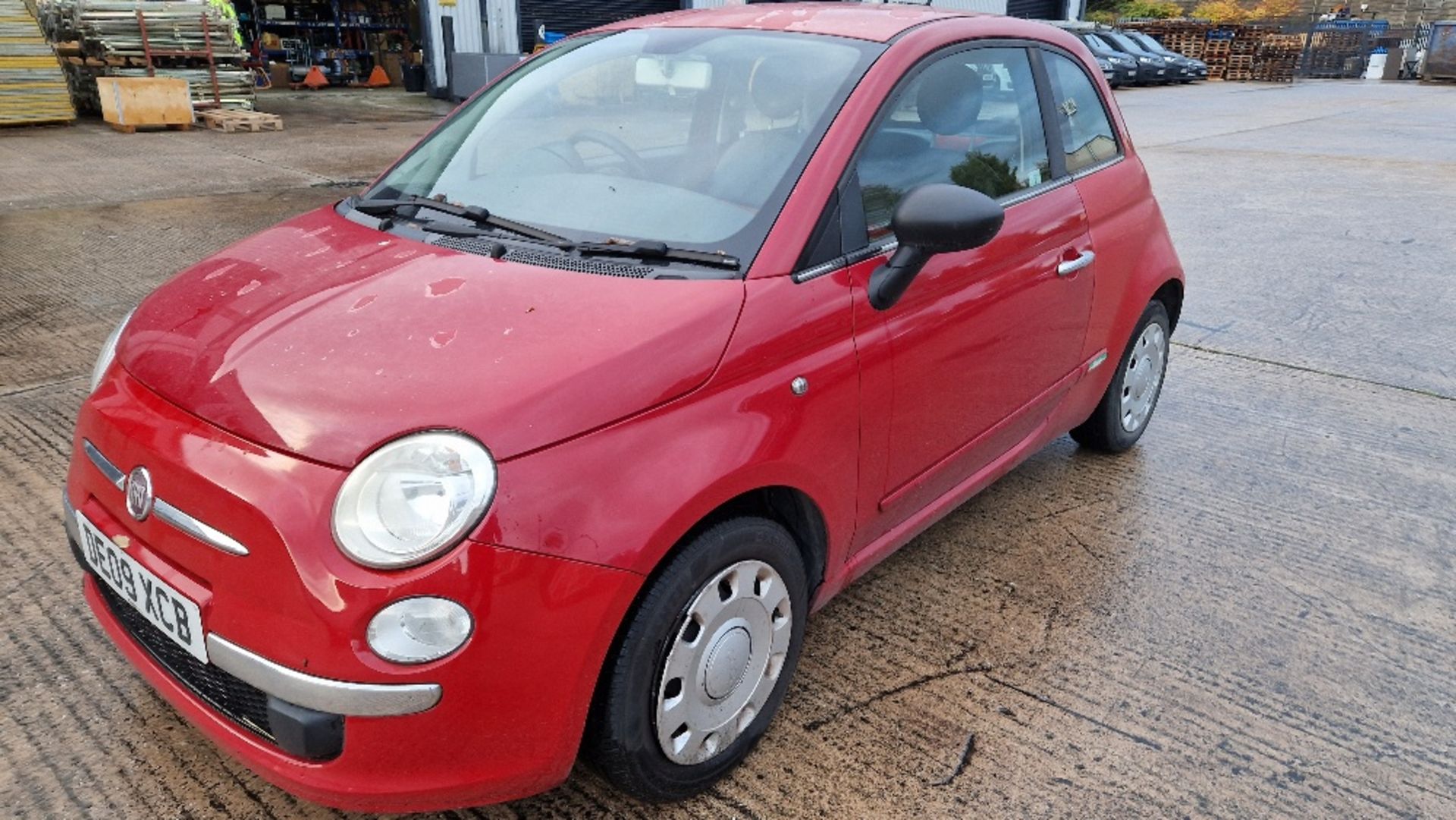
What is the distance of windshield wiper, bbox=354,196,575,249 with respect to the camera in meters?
2.34

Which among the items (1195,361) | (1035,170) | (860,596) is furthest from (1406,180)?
(860,596)

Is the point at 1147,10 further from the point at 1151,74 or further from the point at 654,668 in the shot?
the point at 654,668

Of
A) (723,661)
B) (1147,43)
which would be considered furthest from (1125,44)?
(723,661)

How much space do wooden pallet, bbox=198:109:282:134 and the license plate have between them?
12231 millimetres

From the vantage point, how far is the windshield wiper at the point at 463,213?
7.68 ft

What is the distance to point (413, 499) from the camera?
66.7 inches

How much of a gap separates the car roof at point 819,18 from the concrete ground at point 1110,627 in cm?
157

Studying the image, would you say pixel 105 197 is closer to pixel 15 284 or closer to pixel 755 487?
pixel 15 284

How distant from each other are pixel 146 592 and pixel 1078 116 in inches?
117

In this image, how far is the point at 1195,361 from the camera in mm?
5043

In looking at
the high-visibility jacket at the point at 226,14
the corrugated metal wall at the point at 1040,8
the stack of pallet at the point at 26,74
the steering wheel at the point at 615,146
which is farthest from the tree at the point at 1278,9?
the steering wheel at the point at 615,146

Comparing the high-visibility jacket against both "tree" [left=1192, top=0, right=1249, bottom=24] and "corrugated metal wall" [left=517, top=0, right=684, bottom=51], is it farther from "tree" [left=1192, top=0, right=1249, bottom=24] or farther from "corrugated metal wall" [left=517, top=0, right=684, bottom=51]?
"tree" [left=1192, top=0, right=1249, bottom=24]

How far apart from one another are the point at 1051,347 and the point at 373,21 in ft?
73.6

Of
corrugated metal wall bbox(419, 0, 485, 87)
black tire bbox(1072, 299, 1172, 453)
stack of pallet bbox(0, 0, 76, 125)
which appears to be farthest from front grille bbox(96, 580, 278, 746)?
corrugated metal wall bbox(419, 0, 485, 87)
